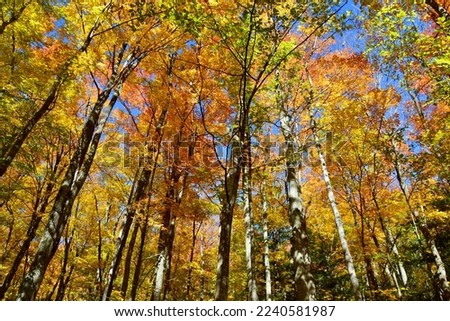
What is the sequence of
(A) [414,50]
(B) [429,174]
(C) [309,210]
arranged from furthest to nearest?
(C) [309,210]
(B) [429,174]
(A) [414,50]

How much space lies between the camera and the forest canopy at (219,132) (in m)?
5.93

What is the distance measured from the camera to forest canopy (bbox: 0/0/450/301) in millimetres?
5926

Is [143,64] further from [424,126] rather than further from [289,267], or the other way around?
[289,267]

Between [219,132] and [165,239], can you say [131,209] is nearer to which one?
[165,239]

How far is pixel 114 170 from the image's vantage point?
13984 millimetres

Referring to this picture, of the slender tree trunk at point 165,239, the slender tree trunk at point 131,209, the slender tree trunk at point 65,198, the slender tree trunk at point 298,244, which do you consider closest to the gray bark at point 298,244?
the slender tree trunk at point 298,244

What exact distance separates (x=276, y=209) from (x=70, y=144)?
10589mm

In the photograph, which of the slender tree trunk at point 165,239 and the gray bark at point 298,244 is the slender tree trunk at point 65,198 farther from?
the gray bark at point 298,244

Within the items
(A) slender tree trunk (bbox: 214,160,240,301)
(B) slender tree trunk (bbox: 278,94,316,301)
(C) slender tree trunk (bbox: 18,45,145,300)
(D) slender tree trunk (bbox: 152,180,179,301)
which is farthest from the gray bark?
(C) slender tree trunk (bbox: 18,45,145,300)

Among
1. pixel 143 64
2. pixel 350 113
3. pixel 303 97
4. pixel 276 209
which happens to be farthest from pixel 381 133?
pixel 143 64

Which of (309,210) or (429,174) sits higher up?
(309,210)

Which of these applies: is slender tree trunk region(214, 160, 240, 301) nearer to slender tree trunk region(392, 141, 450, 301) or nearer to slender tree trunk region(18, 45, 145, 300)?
slender tree trunk region(18, 45, 145, 300)

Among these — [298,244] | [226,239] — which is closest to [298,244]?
[298,244]

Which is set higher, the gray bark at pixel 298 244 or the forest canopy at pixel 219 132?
the forest canopy at pixel 219 132
